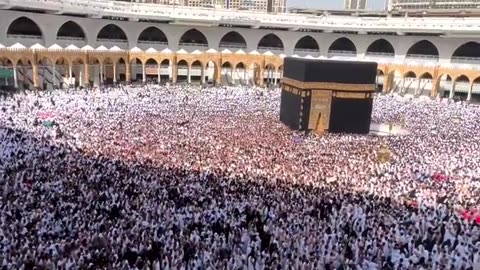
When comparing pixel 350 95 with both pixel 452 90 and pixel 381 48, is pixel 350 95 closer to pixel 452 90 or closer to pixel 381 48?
pixel 452 90

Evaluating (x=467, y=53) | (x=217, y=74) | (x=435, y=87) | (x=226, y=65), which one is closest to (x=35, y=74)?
(x=217, y=74)

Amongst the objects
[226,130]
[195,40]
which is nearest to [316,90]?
[226,130]

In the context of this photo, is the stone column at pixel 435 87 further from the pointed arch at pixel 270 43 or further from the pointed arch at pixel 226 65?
the pointed arch at pixel 226 65

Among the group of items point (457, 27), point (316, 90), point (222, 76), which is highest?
Result: point (457, 27)

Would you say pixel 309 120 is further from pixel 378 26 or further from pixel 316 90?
pixel 378 26

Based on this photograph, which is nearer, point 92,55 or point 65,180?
point 65,180

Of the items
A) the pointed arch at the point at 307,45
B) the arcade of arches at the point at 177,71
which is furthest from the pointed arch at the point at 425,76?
the pointed arch at the point at 307,45
